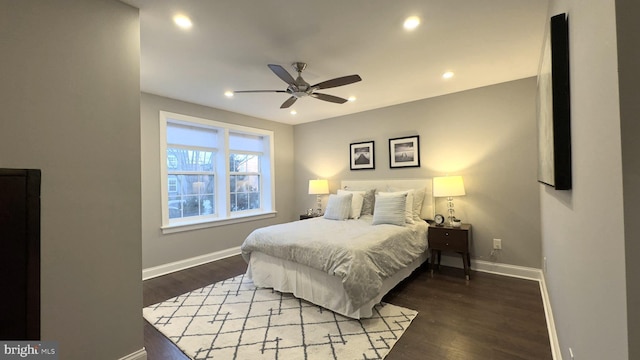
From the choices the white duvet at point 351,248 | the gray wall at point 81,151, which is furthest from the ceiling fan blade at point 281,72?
the white duvet at point 351,248

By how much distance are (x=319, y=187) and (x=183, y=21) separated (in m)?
3.41

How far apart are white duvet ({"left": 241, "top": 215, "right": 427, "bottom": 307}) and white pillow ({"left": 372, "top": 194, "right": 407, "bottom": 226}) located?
12 centimetres

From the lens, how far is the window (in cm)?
387

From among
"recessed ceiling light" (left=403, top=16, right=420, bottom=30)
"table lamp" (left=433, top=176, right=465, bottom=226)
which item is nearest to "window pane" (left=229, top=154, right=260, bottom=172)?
"table lamp" (left=433, top=176, right=465, bottom=226)

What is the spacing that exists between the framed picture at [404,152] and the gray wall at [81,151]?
11.4 ft

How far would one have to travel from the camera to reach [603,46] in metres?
0.73

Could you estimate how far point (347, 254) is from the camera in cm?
227

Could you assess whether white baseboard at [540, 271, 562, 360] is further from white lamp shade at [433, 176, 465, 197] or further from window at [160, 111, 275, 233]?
window at [160, 111, 275, 233]

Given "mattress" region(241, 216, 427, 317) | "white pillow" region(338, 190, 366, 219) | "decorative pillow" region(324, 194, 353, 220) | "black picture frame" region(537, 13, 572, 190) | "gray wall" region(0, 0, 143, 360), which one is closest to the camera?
"black picture frame" region(537, 13, 572, 190)

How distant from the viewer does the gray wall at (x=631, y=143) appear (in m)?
0.60

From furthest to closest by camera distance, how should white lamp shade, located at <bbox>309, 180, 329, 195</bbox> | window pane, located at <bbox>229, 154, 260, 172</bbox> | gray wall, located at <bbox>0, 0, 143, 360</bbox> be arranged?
white lamp shade, located at <bbox>309, 180, 329, 195</bbox>, window pane, located at <bbox>229, 154, 260, 172</bbox>, gray wall, located at <bbox>0, 0, 143, 360</bbox>

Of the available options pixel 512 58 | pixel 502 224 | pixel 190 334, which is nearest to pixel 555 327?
pixel 502 224

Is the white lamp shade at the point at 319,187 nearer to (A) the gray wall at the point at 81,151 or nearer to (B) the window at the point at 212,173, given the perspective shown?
(B) the window at the point at 212,173

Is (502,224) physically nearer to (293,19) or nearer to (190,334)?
(293,19)
